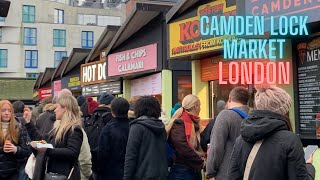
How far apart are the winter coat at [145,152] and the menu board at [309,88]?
2.64 metres

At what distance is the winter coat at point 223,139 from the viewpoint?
193 inches

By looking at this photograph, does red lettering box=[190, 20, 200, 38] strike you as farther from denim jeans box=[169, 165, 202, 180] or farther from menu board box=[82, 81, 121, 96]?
menu board box=[82, 81, 121, 96]

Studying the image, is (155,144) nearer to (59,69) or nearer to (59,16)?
(59,69)

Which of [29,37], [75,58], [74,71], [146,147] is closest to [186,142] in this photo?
[146,147]

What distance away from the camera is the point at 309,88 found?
24.3 feet

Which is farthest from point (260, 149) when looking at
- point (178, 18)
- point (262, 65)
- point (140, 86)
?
point (140, 86)

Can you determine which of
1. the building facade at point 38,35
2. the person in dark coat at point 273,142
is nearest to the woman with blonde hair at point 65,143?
the person in dark coat at point 273,142

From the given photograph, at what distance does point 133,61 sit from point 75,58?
7607 mm

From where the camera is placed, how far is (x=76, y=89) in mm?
19734

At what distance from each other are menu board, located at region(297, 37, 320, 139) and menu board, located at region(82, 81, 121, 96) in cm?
846

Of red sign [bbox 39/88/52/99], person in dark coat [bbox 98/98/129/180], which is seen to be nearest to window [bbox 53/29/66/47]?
red sign [bbox 39/88/52/99]

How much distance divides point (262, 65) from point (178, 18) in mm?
3714

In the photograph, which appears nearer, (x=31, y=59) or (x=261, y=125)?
(x=261, y=125)

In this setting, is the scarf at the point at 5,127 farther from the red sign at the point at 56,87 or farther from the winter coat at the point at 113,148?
the red sign at the point at 56,87
